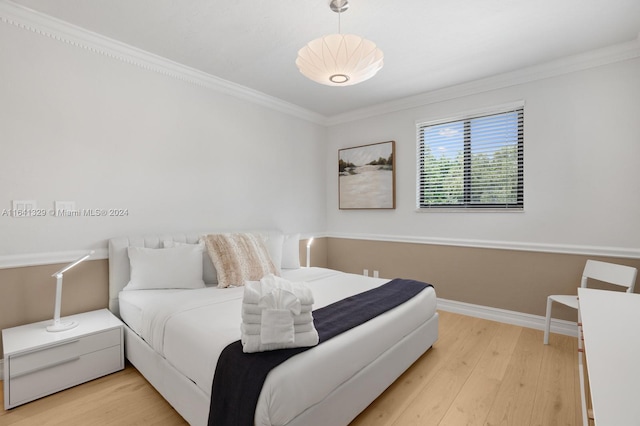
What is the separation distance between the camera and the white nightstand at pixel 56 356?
6.16ft

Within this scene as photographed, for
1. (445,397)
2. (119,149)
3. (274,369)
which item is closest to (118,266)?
(119,149)

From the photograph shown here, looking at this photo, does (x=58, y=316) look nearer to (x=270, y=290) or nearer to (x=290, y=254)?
(x=270, y=290)

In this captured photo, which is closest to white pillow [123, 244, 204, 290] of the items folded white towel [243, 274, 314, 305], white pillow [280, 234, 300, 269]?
white pillow [280, 234, 300, 269]

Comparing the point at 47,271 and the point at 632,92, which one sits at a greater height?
Result: the point at 632,92

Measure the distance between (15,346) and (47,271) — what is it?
2.01 ft

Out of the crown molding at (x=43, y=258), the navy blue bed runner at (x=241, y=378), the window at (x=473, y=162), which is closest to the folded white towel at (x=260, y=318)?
the navy blue bed runner at (x=241, y=378)

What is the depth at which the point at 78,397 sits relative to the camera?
200 centimetres

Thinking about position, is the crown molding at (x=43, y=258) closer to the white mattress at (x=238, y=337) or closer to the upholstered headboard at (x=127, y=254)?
the upholstered headboard at (x=127, y=254)

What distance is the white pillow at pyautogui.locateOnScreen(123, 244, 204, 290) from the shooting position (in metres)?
2.54

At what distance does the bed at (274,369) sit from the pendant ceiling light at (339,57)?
1621mm

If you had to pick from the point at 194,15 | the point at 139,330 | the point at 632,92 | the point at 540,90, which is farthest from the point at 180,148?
the point at 632,92

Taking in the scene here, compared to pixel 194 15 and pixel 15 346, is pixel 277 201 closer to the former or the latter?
pixel 194 15

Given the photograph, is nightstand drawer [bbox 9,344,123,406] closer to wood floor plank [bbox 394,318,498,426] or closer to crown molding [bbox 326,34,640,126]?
wood floor plank [bbox 394,318,498,426]

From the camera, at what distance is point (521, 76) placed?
3.15m
